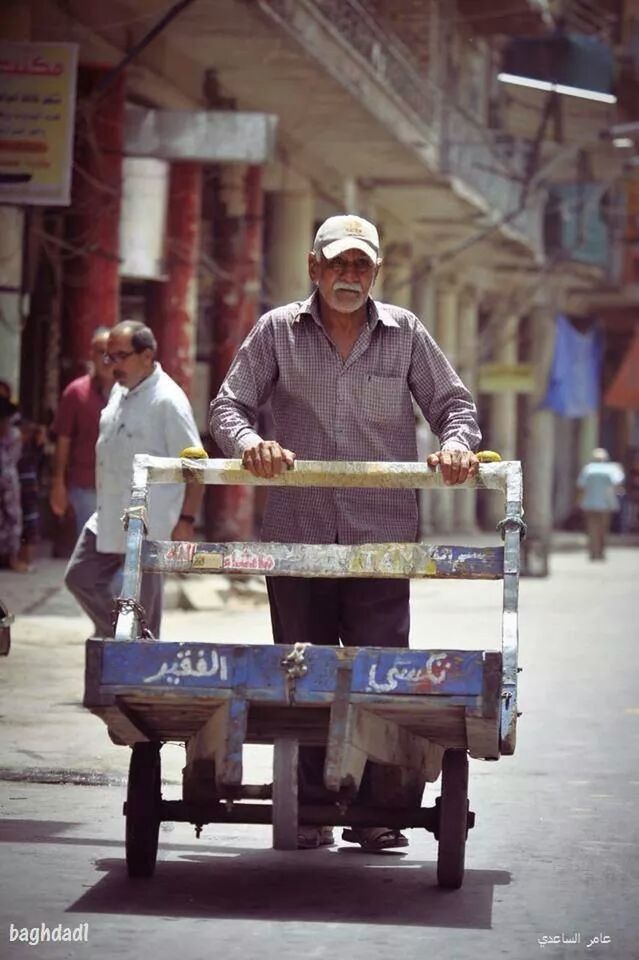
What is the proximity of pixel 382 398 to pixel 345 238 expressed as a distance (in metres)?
0.51

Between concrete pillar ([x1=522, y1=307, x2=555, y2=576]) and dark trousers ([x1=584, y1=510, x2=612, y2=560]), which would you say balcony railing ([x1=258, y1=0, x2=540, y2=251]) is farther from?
concrete pillar ([x1=522, y1=307, x2=555, y2=576])

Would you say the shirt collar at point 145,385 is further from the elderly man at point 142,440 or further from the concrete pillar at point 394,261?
the concrete pillar at point 394,261

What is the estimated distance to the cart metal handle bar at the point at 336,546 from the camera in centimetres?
636

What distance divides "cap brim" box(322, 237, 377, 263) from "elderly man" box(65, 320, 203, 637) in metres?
2.83

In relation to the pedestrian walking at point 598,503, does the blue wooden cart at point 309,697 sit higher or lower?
lower

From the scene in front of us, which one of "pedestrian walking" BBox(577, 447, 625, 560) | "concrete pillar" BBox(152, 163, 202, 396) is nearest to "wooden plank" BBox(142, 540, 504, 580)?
"concrete pillar" BBox(152, 163, 202, 396)

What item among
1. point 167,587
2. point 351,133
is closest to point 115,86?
point 167,587

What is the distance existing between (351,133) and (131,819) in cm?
2020

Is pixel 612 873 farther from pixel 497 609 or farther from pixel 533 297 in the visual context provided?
pixel 533 297

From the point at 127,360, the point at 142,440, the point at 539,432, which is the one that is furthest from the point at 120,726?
the point at 539,432

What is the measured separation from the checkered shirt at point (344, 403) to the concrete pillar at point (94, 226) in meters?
12.4

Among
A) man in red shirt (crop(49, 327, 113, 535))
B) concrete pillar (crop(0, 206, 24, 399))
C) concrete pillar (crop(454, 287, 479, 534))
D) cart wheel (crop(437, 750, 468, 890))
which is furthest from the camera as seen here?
concrete pillar (crop(454, 287, 479, 534))

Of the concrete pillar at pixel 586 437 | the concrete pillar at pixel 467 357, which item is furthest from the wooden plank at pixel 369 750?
the concrete pillar at pixel 586 437

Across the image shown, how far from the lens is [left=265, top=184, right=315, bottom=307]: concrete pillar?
2739 cm
